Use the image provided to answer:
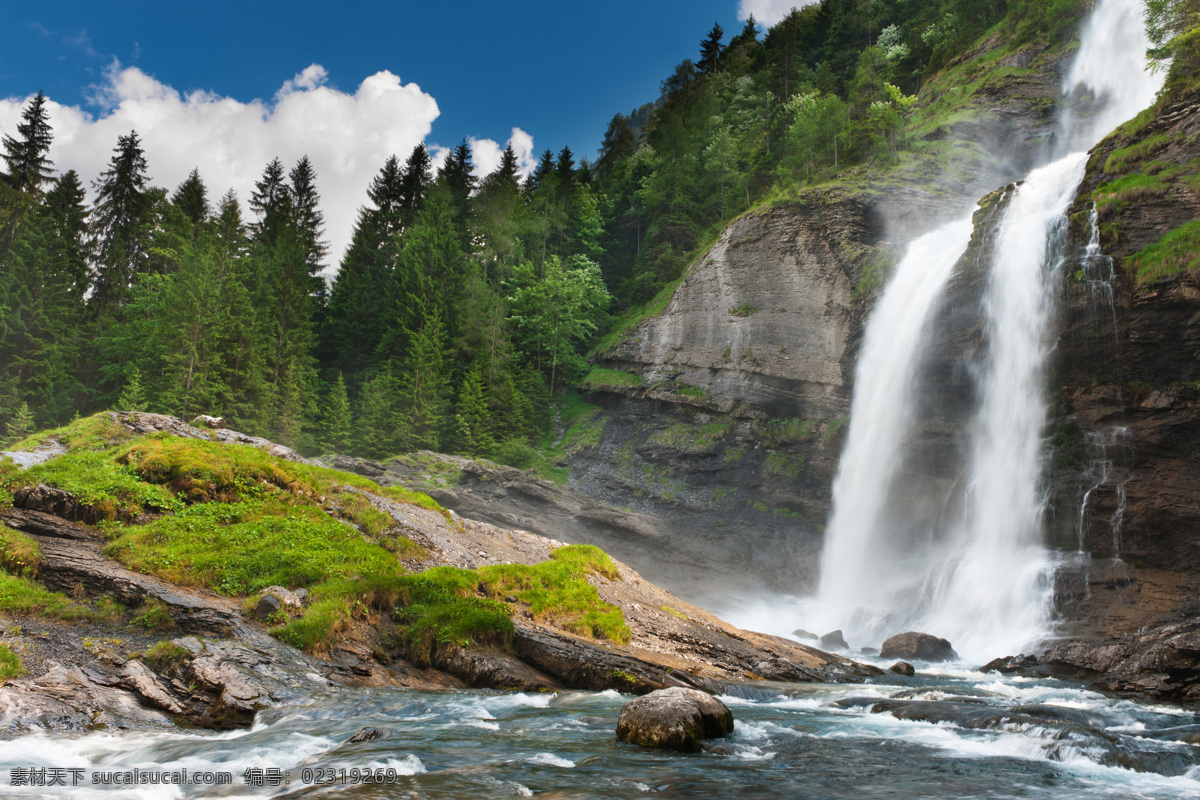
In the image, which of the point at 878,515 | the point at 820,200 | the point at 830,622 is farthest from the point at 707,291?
the point at 830,622

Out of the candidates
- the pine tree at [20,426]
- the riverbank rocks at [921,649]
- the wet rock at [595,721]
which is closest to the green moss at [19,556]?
the wet rock at [595,721]

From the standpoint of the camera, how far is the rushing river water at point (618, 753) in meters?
5.73

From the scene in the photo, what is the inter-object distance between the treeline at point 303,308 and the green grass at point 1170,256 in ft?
90.0

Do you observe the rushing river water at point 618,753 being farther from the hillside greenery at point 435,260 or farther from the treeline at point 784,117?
the treeline at point 784,117

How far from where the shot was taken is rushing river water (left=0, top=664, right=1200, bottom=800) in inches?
225

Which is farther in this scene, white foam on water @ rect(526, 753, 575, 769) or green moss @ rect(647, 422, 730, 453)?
green moss @ rect(647, 422, 730, 453)

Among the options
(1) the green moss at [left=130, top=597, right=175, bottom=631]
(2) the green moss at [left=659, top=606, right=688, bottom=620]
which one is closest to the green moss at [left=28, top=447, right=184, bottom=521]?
(1) the green moss at [left=130, top=597, right=175, bottom=631]

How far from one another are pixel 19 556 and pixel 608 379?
33163 mm

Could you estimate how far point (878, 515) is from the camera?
92.6 ft

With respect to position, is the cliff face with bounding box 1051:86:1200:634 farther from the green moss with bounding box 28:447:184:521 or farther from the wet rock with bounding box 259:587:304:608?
the green moss with bounding box 28:447:184:521

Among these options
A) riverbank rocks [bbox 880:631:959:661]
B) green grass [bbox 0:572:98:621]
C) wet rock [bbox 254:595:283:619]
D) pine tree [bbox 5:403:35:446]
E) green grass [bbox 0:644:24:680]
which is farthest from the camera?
pine tree [bbox 5:403:35:446]

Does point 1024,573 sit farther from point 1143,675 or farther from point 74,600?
point 74,600

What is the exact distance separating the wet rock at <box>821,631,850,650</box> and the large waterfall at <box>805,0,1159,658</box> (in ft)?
8.45

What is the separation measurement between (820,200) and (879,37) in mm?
28656
